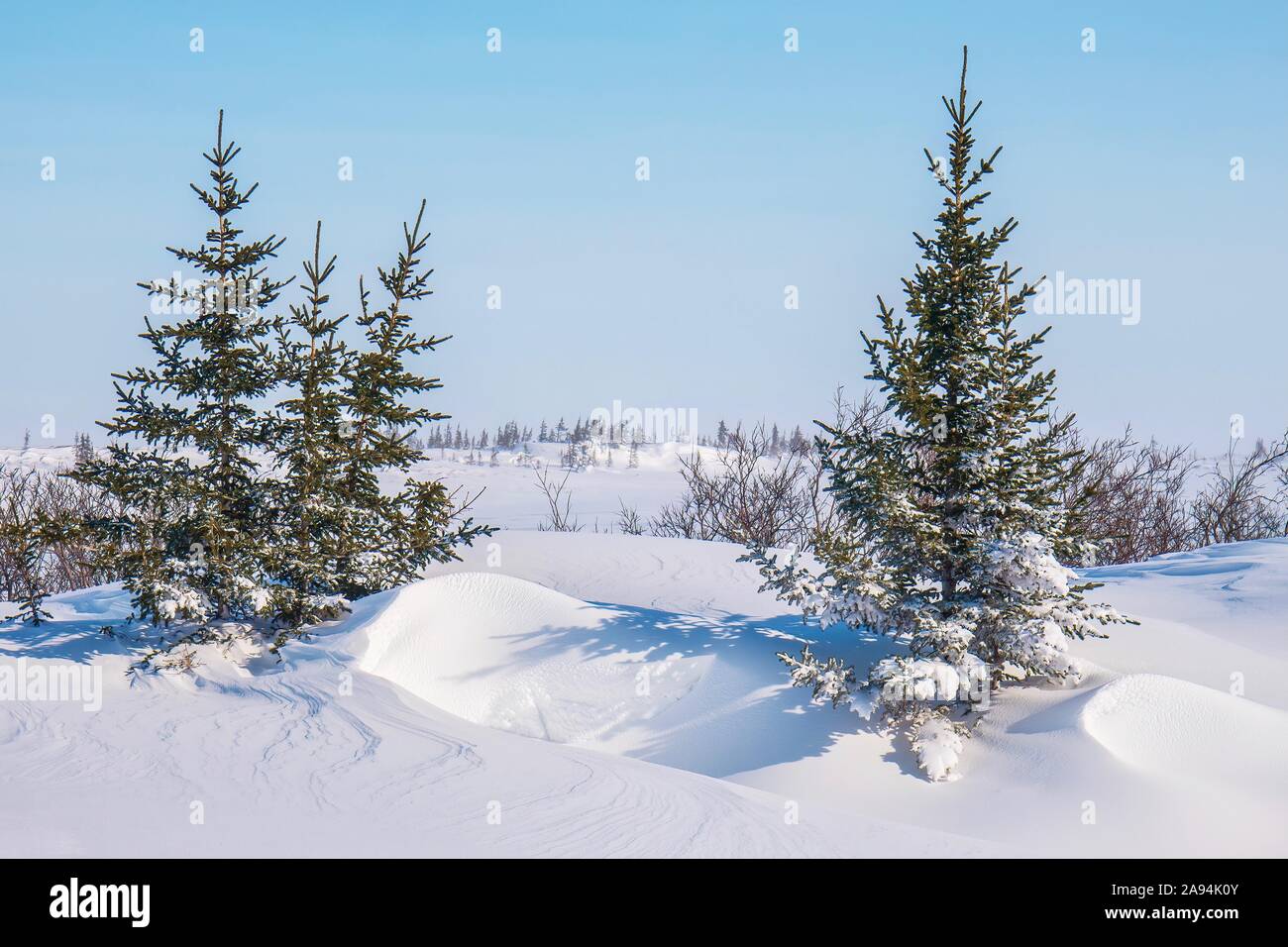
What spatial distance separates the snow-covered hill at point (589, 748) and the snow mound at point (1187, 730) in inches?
0.8

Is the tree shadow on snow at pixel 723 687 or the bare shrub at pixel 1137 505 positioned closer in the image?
the tree shadow on snow at pixel 723 687

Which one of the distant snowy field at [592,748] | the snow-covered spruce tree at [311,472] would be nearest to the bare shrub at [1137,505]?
the distant snowy field at [592,748]

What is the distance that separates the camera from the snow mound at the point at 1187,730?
8.13m

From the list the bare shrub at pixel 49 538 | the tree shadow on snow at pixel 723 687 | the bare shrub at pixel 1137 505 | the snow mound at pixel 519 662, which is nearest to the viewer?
the tree shadow on snow at pixel 723 687

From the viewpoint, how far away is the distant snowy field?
244 inches

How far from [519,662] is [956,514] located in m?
4.37

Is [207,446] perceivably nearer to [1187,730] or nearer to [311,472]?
[311,472]

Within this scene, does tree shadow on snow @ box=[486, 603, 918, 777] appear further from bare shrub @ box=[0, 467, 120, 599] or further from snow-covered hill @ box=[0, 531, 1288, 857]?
bare shrub @ box=[0, 467, 120, 599]

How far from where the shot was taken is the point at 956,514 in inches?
373

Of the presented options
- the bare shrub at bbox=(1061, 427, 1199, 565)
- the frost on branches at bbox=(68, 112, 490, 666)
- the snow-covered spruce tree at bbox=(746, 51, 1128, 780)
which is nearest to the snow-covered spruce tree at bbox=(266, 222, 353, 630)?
the frost on branches at bbox=(68, 112, 490, 666)

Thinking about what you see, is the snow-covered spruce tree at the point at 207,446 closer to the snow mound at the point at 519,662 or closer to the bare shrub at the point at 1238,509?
the snow mound at the point at 519,662

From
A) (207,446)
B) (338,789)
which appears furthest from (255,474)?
(338,789)
